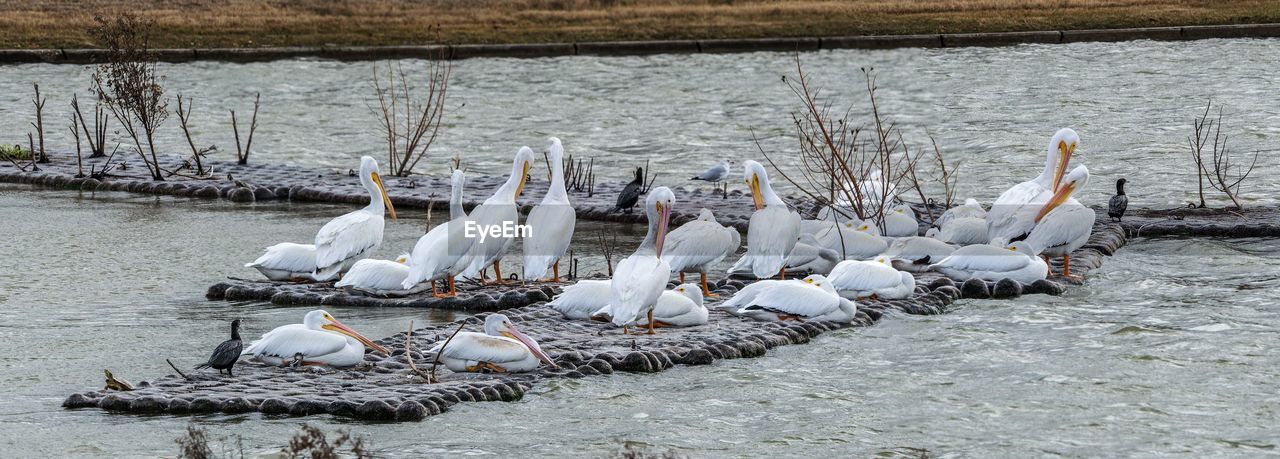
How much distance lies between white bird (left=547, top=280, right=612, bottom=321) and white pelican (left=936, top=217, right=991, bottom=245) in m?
3.44

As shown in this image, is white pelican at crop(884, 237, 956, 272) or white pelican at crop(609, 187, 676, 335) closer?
white pelican at crop(609, 187, 676, 335)

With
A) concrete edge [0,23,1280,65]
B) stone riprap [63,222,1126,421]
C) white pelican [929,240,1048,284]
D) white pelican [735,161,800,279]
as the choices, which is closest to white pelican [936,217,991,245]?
white pelican [929,240,1048,284]

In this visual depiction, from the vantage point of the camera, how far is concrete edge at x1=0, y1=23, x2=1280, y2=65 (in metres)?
29.2

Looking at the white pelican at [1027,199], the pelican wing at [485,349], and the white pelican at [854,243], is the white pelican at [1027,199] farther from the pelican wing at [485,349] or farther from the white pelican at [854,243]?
the pelican wing at [485,349]

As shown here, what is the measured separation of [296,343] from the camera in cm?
830

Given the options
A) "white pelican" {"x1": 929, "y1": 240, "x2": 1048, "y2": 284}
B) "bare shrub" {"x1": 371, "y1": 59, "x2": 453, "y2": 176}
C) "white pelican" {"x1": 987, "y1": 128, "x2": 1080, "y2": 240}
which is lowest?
"bare shrub" {"x1": 371, "y1": 59, "x2": 453, "y2": 176}

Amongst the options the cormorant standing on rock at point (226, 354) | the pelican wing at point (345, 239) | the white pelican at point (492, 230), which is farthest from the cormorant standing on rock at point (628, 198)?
the cormorant standing on rock at point (226, 354)

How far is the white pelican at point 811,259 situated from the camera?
36.6 feet

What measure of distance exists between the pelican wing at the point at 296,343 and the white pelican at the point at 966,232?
530 centimetres

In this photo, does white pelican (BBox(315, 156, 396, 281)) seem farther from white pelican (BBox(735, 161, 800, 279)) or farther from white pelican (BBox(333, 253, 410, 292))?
white pelican (BBox(735, 161, 800, 279))

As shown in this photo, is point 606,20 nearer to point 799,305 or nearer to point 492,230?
point 492,230

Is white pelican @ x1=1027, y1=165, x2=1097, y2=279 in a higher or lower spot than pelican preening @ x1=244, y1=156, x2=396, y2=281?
higher

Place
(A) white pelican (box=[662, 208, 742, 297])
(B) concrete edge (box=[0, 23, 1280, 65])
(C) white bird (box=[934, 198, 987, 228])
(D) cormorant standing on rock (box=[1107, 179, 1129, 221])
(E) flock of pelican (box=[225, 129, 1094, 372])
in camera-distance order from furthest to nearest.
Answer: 1. (B) concrete edge (box=[0, 23, 1280, 65])
2. (D) cormorant standing on rock (box=[1107, 179, 1129, 221])
3. (C) white bird (box=[934, 198, 987, 228])
4. (A) white pelican (box=[662, 208, 742, 297])
5. (E) flock of pelican (box=[225, 129, 1094, 372])

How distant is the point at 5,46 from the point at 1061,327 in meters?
25.3
